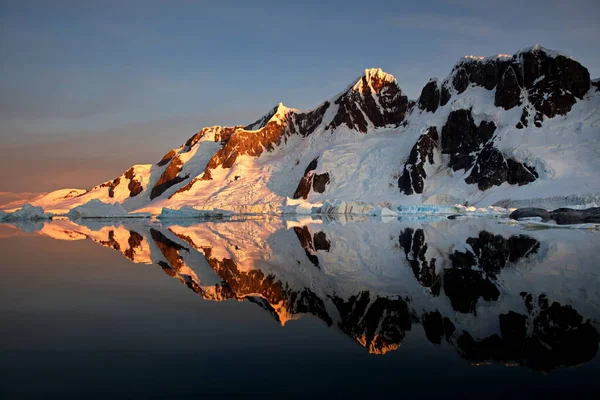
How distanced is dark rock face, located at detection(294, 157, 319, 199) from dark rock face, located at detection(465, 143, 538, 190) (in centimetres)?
3154

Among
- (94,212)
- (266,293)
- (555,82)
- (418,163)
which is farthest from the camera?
(418,163)

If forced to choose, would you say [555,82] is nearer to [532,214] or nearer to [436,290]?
[532,214]

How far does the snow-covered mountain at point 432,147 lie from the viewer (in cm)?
7438

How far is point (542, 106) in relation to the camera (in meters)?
83.3

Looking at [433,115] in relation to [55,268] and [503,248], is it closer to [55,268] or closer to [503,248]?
[503,248]

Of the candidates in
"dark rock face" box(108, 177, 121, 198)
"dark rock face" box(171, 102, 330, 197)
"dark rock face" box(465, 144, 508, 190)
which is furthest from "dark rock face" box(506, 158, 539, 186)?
"dark rock face" box(108, 177, 121, 198)

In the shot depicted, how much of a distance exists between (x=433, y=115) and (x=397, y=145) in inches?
376

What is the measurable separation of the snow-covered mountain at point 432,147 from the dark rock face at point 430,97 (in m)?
0.25

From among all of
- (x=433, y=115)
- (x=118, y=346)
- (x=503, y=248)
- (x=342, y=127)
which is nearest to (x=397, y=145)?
(x=433, y=115)

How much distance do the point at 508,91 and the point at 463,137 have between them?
11369 millimetres

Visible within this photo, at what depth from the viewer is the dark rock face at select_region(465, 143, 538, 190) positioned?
73625 mm

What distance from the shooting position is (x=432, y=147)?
299 feet

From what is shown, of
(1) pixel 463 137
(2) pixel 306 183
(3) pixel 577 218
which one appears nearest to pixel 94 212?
(2) pixel 306 183

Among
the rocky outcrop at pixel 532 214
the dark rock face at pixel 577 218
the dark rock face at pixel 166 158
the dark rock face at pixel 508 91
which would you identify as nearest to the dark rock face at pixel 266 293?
the dark rock face at pixel 577 218
